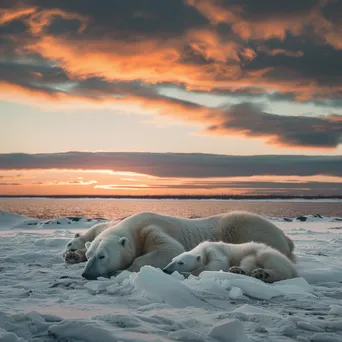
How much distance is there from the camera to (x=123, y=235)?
6.06 meters

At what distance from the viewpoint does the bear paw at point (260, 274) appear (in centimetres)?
477

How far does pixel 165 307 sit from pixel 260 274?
1.61 metres

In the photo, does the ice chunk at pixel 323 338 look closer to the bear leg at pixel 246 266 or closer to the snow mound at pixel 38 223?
the bear leg at pixel 246 266

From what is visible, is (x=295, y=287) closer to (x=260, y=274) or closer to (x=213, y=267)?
(x=260, y=274)

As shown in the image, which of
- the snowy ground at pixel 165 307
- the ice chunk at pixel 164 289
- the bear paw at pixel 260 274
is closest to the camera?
the snowy ground at pixel 165 307

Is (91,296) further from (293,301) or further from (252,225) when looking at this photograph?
(252,225)

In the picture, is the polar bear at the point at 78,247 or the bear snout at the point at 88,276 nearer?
the bear snout at the point at 88,276

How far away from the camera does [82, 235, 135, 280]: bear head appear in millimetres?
5230

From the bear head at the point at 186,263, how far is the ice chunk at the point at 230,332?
92.4 inches

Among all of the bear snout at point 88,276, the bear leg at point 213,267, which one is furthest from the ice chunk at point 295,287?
the bear snout at point 88,276

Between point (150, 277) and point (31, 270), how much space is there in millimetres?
2321

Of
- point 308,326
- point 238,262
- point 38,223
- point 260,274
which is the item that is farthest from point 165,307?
point 38,223

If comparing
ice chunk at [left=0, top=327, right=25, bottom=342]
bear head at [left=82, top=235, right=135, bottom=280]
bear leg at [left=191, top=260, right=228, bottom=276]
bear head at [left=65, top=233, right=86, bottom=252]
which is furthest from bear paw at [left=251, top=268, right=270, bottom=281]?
bear head at [left=65, top=233, right=86, bottom=252]

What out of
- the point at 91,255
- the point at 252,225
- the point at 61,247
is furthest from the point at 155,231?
the point at 61,247
